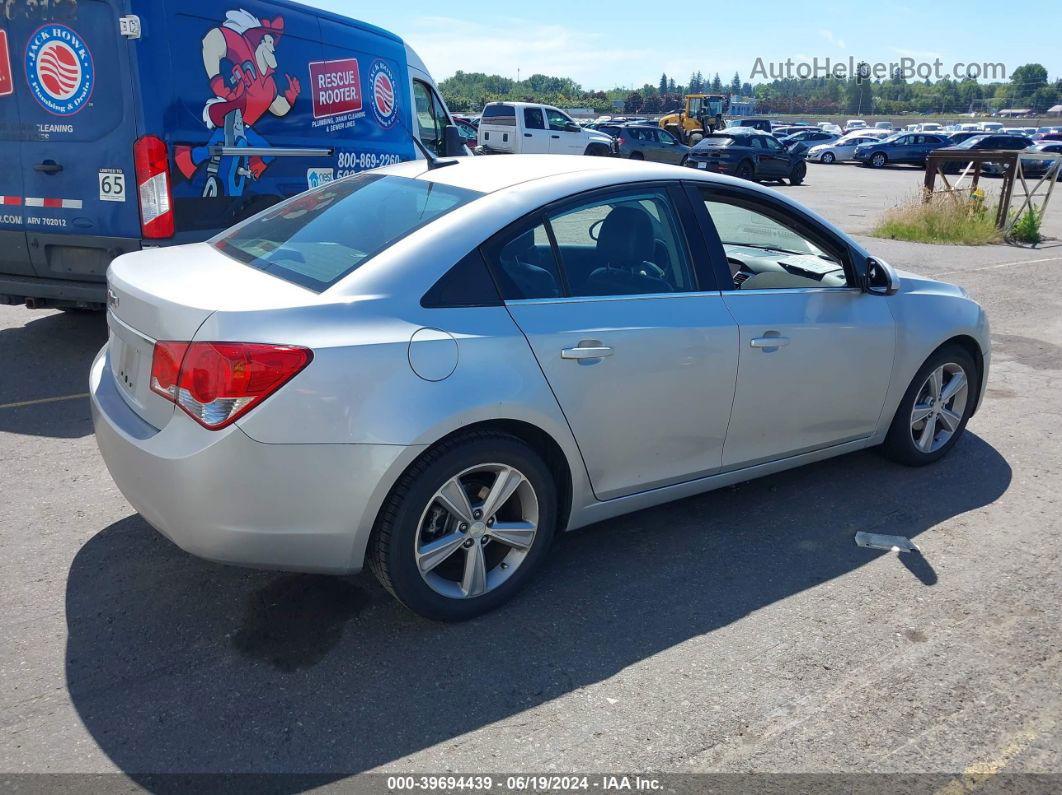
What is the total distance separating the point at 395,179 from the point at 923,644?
2.83 metres

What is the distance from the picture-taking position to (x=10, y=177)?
245 inches

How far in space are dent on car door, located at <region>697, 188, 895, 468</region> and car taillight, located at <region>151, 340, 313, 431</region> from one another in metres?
1.95

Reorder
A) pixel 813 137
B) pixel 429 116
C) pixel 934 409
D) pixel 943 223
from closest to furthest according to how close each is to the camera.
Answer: pixel 934 409
pixel 429 116
pixel 943 223
pixel 813 137

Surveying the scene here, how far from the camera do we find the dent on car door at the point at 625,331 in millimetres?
3434

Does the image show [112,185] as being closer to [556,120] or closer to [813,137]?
[556,120]

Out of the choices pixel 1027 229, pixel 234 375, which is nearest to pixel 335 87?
pixel 234 375

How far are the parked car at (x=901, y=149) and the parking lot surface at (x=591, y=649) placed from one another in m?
37.8

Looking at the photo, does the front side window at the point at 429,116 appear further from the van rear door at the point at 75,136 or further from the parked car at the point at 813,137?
the parked car at the point at 813,137

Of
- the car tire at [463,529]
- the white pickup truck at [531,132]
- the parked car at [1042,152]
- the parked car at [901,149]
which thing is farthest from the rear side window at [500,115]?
the car tire at [463,529]

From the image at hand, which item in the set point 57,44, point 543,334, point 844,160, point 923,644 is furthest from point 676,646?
point 844,160

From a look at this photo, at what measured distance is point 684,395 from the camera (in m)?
3.77

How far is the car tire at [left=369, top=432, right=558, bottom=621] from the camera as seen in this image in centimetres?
311

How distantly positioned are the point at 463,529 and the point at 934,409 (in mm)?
3002

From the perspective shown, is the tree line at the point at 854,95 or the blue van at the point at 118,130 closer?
the blue van at the point at 118,130
